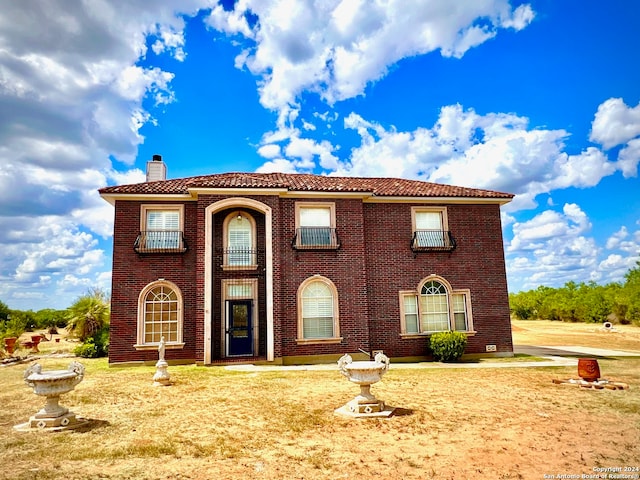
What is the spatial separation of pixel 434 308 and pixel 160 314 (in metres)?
10.1

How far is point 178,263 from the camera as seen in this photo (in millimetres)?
14500

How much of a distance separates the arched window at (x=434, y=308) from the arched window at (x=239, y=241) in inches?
231

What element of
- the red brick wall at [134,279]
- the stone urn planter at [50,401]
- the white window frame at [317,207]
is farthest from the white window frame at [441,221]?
the stone urn planter at [50,401]

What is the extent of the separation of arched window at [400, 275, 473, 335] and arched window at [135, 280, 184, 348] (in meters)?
8.16

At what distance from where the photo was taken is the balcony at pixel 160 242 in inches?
562

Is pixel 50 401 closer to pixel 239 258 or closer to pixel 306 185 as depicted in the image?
pixel 239 258

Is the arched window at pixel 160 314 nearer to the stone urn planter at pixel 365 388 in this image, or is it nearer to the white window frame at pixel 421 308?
the white window frame at pixel 421 308

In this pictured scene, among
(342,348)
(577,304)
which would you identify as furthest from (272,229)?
(577,304)

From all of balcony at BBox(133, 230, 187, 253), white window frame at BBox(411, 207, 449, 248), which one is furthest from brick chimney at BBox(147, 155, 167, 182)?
white window frame at BBox(411, 207, 449, 248)

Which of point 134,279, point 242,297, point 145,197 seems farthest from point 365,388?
point 145,197

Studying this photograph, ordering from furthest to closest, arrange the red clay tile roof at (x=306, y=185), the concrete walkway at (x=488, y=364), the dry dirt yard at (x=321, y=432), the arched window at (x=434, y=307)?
the arched window at (x=434, y=307) < the red clay tile roof at (x=306, y=185) < the concrete walkway at (x=488, y=364) < the dry dirt yard at (x=321, y=432)

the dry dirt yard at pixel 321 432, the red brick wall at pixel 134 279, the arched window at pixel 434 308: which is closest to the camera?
the dry dirt yard at pixel 321 432

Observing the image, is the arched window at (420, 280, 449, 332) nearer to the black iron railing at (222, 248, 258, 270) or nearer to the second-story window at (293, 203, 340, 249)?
the second-story window at (293, 203, 340, 249)

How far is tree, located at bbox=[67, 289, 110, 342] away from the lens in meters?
18.8
